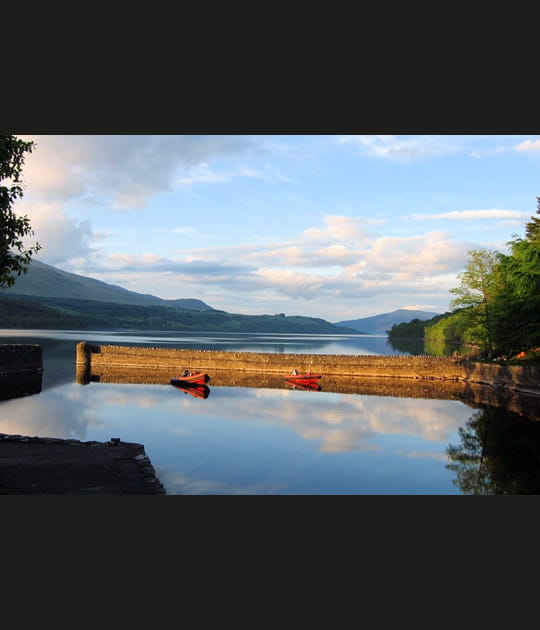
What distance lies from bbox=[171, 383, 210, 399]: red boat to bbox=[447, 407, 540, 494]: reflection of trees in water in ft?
82.2

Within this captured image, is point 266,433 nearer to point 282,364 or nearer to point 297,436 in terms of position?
A: point 297,436

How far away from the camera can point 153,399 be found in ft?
150

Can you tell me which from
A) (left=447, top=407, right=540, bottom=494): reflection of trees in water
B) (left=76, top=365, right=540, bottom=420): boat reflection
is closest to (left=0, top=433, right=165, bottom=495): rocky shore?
(left=447, top=407, right=540, bottom=494): reflection of trees in water

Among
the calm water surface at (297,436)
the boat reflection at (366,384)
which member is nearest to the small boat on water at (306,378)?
the boat reflection at (366,384)

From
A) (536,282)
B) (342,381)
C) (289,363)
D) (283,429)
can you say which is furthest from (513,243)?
(283,429)

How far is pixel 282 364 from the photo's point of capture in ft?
225

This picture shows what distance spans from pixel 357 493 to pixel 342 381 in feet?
141

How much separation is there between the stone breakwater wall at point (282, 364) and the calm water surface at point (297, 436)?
51.7 feet

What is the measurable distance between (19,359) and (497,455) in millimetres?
52084

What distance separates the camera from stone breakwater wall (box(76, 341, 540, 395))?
6312cm

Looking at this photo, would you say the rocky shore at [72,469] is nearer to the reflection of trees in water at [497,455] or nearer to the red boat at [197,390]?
the reflection of trees in water at [497,455]

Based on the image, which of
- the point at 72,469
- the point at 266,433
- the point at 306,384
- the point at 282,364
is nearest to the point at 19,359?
the point at 282,364

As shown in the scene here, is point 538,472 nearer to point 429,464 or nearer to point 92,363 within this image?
point 429,464

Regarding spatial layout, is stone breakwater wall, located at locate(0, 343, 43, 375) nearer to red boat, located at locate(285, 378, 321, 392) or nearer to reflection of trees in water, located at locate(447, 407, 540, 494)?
red boat, located at locate(285, 378, 321, 392)
